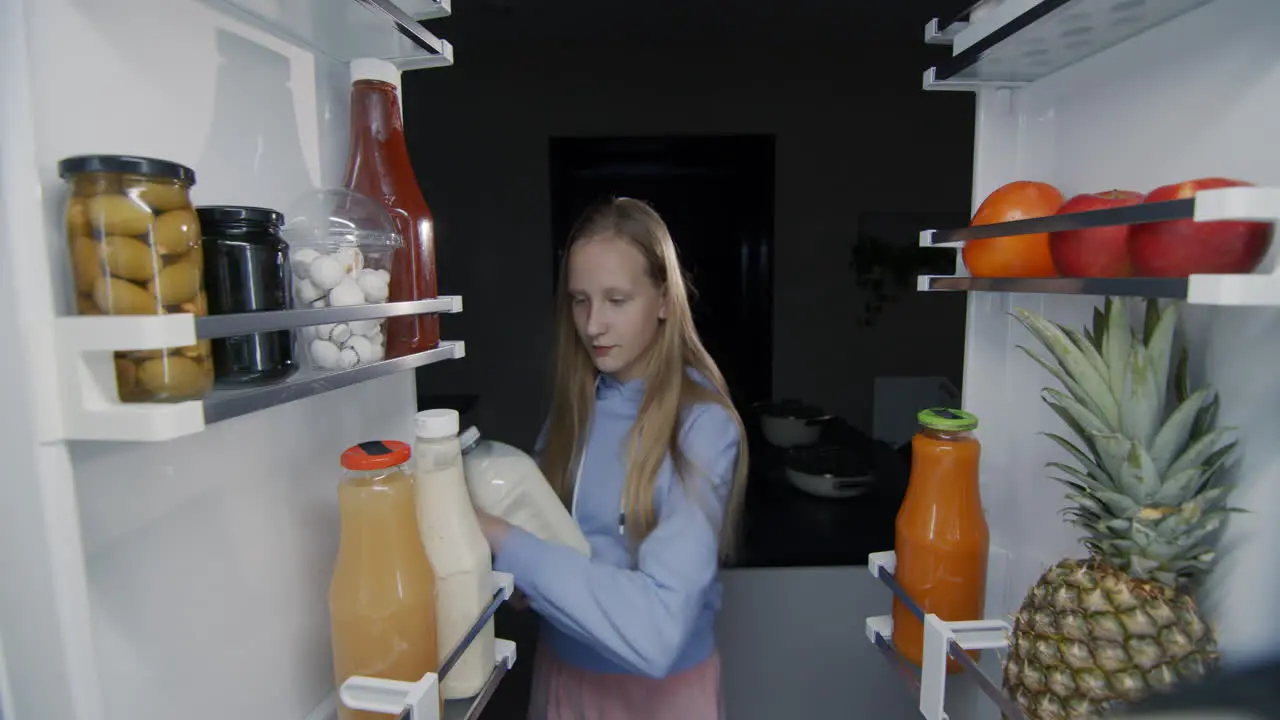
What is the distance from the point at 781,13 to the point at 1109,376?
3.81 feet

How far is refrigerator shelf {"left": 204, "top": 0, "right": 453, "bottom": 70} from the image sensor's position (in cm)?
52

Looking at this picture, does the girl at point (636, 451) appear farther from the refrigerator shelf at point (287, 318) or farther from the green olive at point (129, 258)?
the green olive at point (129, 258)

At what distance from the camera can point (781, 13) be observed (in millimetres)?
Answer: 1398

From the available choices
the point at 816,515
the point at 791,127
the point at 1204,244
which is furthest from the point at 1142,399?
the point at 791,127

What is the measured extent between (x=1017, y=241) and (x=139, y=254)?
0.70 metres

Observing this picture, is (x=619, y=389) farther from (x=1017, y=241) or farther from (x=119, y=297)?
(x=119, y=297)

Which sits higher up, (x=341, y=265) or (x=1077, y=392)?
(x=341, y=265)

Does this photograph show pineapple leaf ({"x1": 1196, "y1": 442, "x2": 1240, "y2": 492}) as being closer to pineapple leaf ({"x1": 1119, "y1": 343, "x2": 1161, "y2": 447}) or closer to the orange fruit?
pineapple leaf ({"x1": 1119, "y1": 343, "x2": 1161, "y2": 447})

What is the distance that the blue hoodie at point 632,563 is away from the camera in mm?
751

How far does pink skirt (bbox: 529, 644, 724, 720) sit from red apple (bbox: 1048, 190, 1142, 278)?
0.79 metres

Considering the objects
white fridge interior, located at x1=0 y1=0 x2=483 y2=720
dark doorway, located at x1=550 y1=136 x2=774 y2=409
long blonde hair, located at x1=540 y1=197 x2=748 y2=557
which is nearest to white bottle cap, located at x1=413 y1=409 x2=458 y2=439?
white fridge interior, located at x1=0 y1=0 x2=483 y2=720

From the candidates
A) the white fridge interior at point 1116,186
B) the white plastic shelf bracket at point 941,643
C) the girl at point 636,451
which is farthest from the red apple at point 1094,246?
the girl at point 636,451

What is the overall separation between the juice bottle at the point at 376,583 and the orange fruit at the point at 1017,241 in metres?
0.59

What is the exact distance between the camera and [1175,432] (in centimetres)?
50
